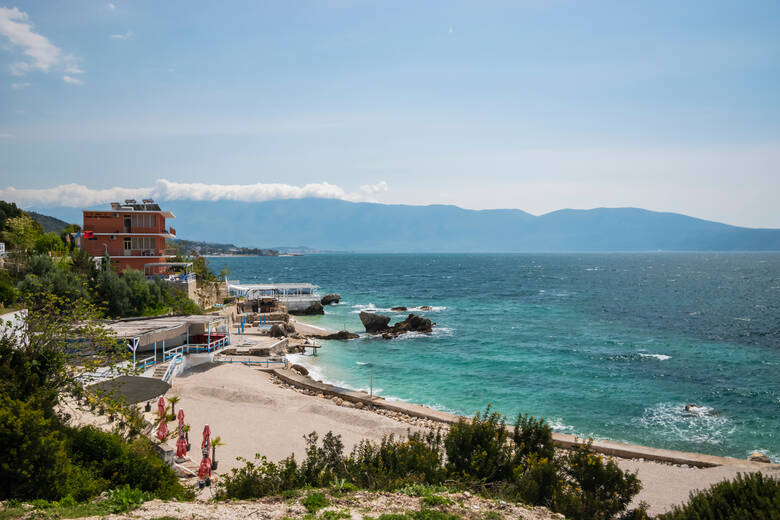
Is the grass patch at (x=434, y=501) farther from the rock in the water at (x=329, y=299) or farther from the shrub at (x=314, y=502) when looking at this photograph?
the rock in the water at (x=329, y=299)

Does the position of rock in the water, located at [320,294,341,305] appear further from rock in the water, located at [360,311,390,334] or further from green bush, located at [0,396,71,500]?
green bush, located at [0,396,71,500]

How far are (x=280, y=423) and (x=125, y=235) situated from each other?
98.8 ft

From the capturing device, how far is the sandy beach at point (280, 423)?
46.8 feet

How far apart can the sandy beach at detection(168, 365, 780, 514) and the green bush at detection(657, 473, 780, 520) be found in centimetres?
501

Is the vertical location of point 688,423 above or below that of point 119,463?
below

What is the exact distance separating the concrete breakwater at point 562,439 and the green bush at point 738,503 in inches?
122

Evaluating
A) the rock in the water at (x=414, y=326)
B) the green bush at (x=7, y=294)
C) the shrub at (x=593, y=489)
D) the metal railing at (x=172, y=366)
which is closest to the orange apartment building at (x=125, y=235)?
the green bush at (x=7, y=294)

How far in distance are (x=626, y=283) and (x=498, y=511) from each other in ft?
309

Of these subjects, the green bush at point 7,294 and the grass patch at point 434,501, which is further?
the green bush at point 7,294

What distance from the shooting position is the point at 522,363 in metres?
A: 31.7

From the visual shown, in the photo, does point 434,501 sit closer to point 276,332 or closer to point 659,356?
point 276,332

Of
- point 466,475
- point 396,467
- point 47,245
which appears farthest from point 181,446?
point 47,245

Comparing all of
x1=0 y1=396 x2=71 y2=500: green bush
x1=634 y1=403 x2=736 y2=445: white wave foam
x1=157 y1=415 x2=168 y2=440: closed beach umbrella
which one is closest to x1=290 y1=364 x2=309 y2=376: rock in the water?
x1=157 y1=415 x2=168 y2=440: closed beach umbrella

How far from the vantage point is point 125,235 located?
4019 centimetres
